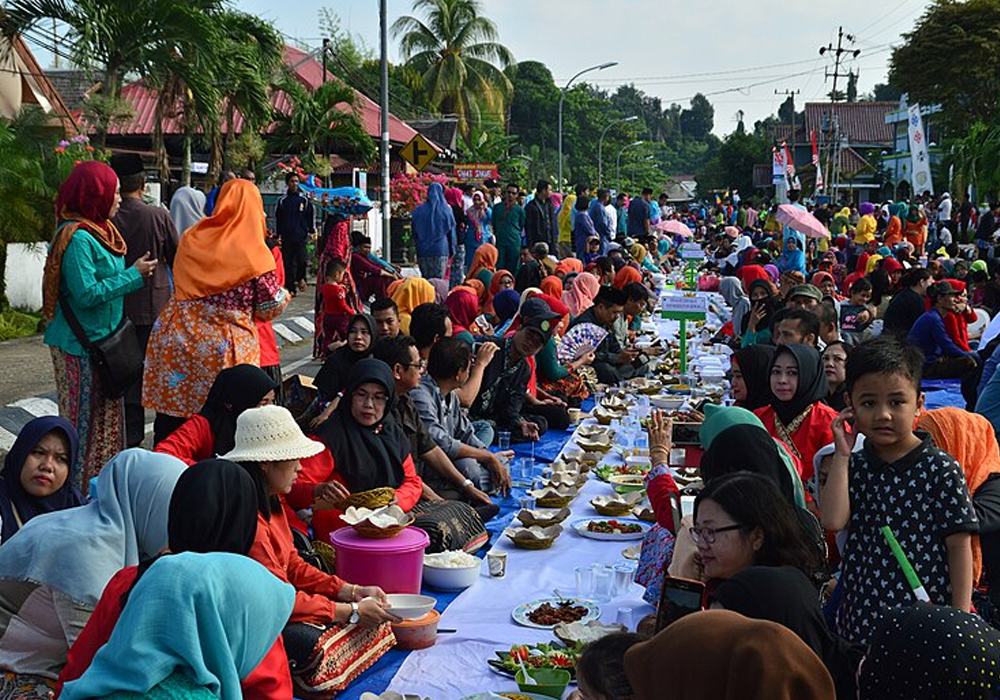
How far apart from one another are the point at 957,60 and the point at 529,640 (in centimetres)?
4152

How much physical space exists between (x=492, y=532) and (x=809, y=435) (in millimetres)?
1786

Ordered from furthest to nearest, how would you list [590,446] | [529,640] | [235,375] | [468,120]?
1. [468,120]
2. [590,446]
3. [235,375]
4. [529,640]

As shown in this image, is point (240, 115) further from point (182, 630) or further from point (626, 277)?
point (182, 630)

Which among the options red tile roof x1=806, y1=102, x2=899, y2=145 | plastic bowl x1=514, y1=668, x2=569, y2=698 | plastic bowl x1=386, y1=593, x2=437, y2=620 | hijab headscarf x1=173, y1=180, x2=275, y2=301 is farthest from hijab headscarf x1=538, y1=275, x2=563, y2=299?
red tile roof x1=806, y1=102, x2=899, y2=145

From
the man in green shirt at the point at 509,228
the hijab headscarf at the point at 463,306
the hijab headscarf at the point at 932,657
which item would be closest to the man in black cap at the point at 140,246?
the hijab headscarf at the point at 463,306

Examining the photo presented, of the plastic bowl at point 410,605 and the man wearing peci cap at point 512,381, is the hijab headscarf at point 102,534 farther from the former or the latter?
the man wearing peci cap at point 512,381

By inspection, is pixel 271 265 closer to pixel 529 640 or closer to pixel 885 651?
pixel 529 640

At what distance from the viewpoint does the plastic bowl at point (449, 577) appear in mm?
4949

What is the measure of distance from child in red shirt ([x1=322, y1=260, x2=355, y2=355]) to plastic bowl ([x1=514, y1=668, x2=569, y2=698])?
631 cm

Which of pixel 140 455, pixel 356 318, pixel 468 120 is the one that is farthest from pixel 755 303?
pixel 468 120

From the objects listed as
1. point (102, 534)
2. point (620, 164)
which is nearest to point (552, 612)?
point (102, 534)

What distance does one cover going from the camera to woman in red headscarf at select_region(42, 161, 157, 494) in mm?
5637

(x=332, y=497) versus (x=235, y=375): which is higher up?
(x=235, y=375)

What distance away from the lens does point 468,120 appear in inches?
1730
